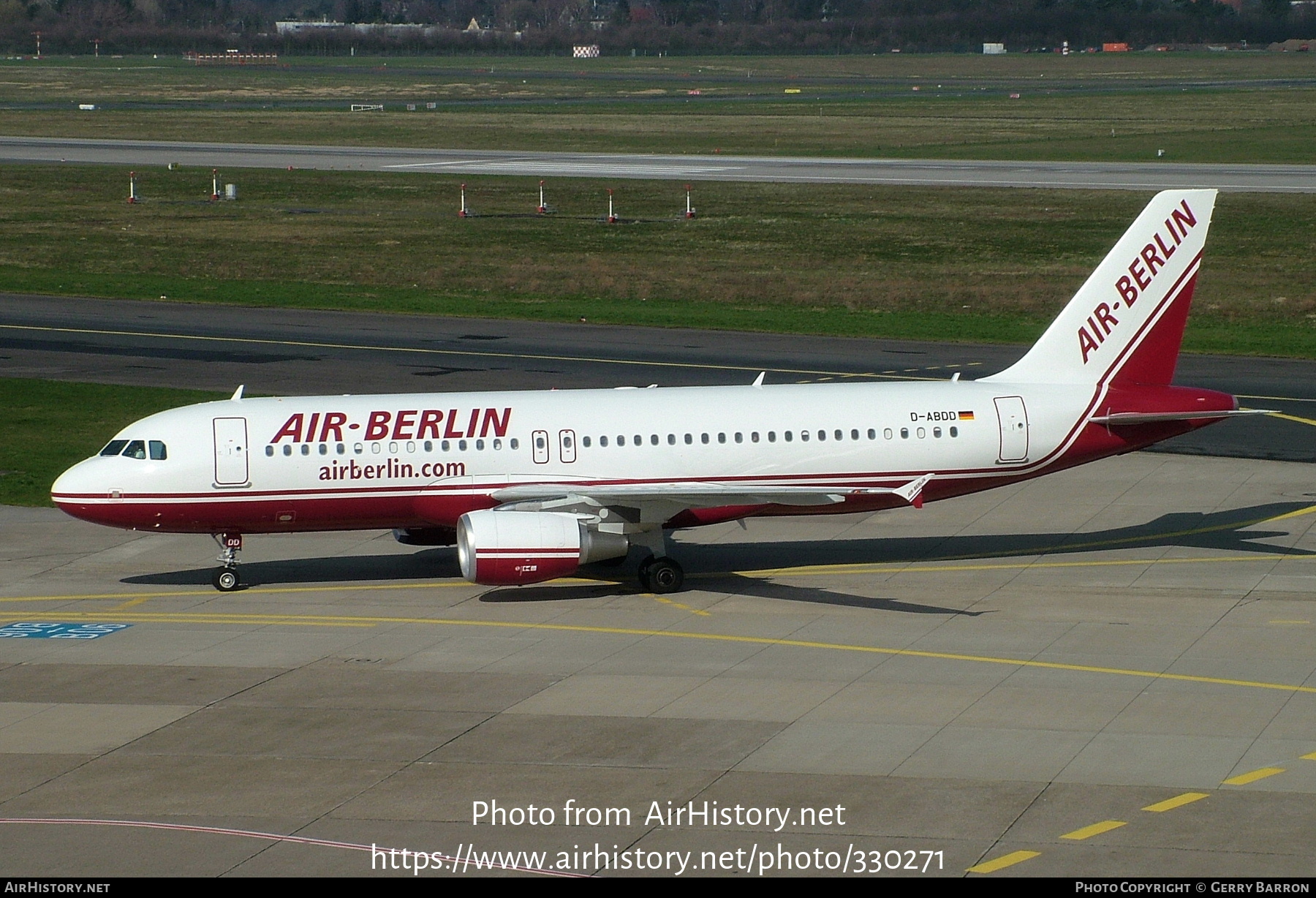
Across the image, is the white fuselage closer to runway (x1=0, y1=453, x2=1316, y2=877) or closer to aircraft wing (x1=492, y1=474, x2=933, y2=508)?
aircraft wing (x1=492, y1=474, x2=933, y2=508)

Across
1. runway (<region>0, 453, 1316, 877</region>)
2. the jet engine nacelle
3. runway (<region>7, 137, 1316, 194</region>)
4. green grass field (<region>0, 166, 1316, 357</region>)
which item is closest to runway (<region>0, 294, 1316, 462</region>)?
green grass field (<region>0, 166, 1316, 357</region>)

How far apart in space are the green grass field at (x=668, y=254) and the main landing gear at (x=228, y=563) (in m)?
38.6

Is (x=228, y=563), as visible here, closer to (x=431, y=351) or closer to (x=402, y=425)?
(x=402, y=425)

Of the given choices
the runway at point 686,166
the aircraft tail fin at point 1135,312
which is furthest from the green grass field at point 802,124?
the aircraft tail fin at point 1135,312

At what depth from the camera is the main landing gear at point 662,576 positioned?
37.5 meters

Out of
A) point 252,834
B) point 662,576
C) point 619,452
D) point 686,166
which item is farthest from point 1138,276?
point 686,166

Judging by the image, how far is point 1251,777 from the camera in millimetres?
25469

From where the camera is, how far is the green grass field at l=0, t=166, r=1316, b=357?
77500 millimetres

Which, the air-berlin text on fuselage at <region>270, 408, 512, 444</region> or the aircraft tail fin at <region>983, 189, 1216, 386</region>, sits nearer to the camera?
the air-berlin text on fuselage at <region>270, 408, 512, 444</region>

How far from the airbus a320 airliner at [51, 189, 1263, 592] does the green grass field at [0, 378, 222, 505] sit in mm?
11701

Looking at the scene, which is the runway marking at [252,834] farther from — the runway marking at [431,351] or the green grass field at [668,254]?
the green grass field at [668,254]

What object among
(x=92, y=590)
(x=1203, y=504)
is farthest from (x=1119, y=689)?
(x=92, y=590)
